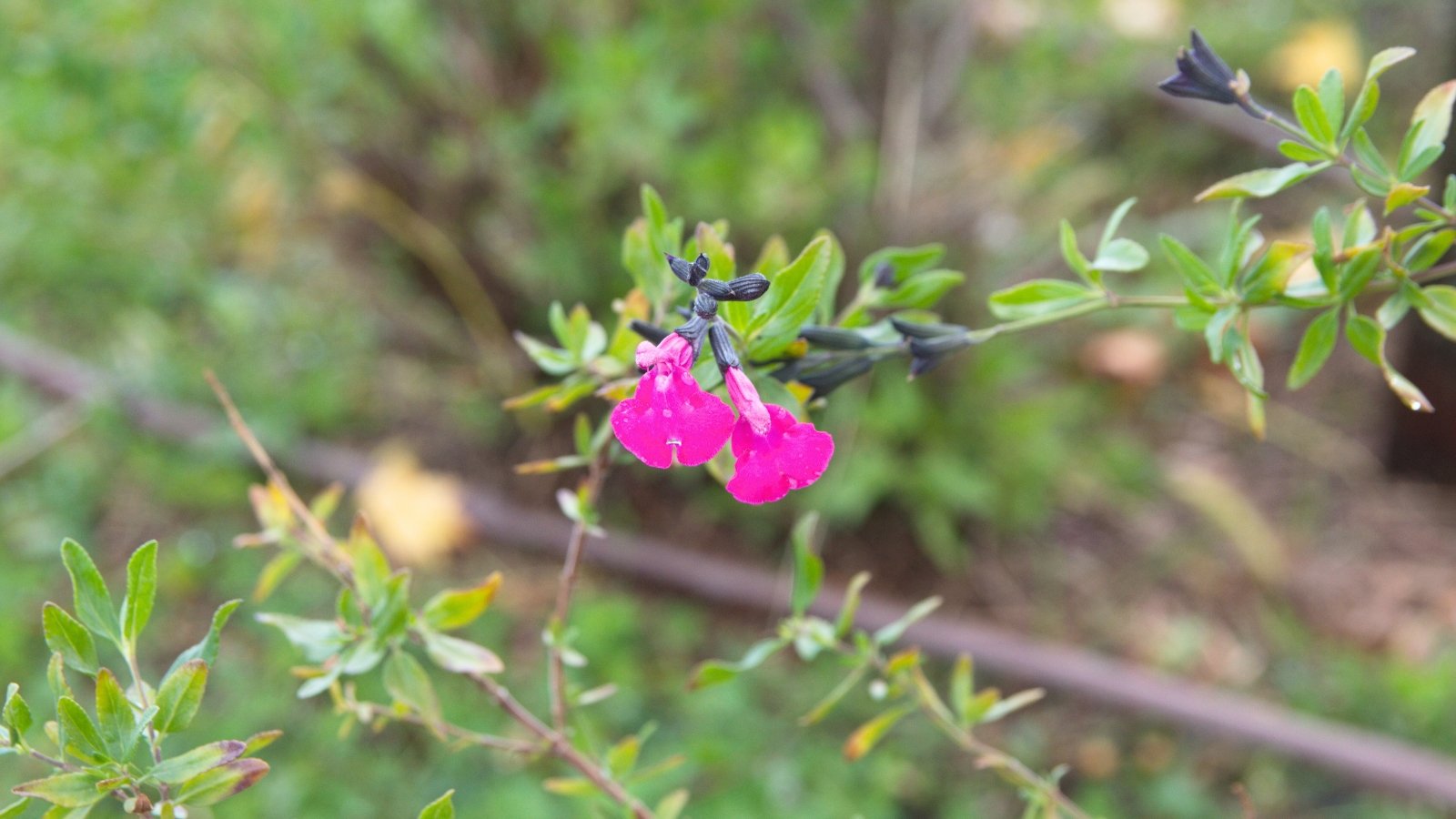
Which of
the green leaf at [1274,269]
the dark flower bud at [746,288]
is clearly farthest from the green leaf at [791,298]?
the green leaf at [1274,269]

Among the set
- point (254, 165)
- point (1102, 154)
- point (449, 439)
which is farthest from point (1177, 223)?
point (254, 165)

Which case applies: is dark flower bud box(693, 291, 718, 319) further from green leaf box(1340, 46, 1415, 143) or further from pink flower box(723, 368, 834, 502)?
green leaf box(1340, 46, 1415, 143)

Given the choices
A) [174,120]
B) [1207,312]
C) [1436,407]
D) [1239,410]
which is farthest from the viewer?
[1239,410]

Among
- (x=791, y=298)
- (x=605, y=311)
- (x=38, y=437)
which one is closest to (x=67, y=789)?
(x=791, y=298)

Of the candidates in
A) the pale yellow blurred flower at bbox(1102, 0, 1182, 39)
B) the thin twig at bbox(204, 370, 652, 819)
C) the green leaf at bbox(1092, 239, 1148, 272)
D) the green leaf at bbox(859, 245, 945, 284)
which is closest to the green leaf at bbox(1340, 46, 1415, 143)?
the green leaf at bbox(1092, 239, 1148, 272)

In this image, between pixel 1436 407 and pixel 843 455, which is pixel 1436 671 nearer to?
pixel 1436 407

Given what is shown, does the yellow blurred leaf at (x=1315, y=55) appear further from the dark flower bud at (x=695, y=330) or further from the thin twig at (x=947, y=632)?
the dark flower bud at (x=695, y=330)

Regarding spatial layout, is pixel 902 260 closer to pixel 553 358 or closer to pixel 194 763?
pixel 553 358
